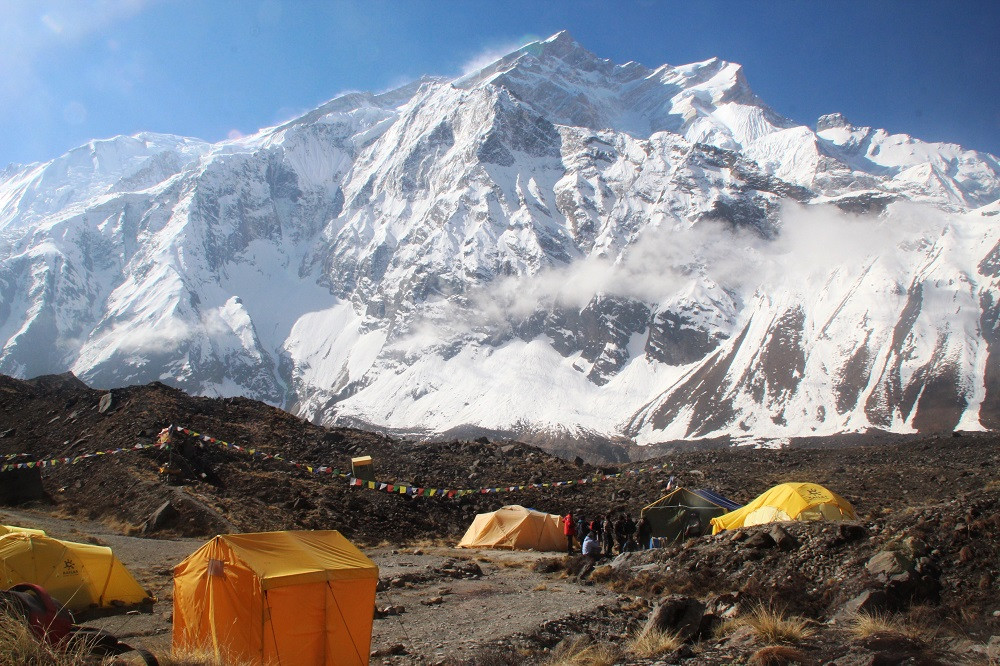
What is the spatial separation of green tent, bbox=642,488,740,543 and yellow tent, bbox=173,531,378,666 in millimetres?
14815

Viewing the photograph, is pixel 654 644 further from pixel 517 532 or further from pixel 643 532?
pixel 517 532

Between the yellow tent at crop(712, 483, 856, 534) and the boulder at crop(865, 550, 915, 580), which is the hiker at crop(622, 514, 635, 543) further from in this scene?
the boulder at crop(865, 550, 915, 580)

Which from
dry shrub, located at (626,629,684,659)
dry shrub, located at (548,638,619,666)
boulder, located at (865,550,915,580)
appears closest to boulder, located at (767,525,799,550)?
boulder, located at (865,550,915,580)

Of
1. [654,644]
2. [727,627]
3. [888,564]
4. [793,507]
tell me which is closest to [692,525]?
[793,507]

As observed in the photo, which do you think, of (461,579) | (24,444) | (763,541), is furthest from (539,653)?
(24,444)

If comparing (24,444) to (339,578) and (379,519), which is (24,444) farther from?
(339,578)

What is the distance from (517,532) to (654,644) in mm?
17917

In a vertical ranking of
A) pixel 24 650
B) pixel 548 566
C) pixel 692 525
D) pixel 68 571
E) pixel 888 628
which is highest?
pixel 24 650

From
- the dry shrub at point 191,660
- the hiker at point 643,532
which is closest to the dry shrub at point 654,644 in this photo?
the dry shrub at point 191,660

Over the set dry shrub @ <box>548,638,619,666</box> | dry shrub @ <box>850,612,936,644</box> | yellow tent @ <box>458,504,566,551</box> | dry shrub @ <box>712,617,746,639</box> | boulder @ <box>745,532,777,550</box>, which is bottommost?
yellow tent @ <box>458,504,566,551</box>

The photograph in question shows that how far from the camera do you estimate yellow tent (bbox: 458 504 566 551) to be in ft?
86.9

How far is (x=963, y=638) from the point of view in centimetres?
782

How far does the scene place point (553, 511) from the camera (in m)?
32.3

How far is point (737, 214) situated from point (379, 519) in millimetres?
174987
